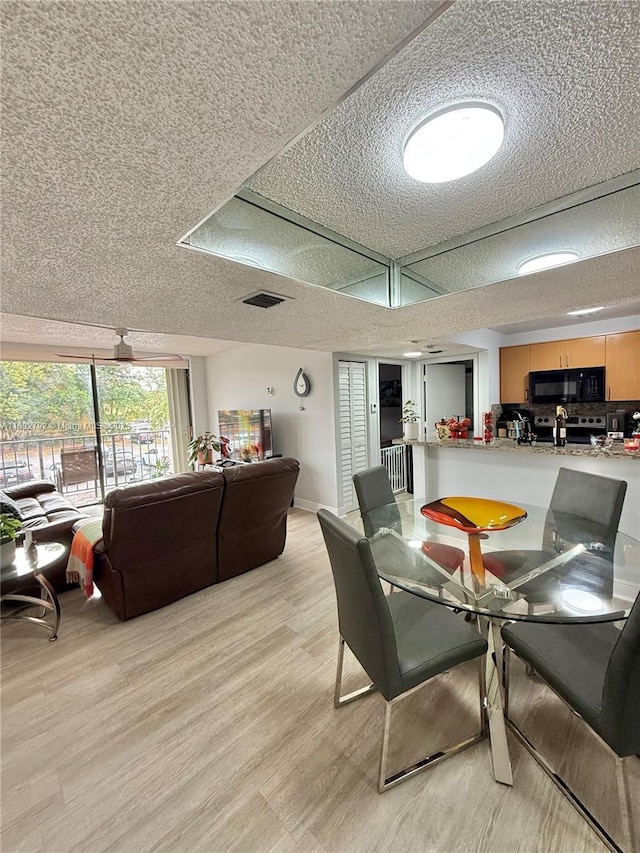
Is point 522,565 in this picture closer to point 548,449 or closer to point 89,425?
point 548,449

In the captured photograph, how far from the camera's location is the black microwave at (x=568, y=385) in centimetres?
429

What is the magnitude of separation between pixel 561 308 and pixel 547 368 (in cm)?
256

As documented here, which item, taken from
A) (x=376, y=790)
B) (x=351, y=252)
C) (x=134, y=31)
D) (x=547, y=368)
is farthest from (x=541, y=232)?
(x=547, y=368)

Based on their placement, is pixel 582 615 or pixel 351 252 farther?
pixel 351 252

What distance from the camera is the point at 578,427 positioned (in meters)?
4.62

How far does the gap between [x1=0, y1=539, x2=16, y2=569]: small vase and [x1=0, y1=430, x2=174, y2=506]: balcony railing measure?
356 cm

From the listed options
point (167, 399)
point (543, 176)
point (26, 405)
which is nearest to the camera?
point (543, 176)

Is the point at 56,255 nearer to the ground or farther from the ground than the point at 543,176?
nearer to the ground

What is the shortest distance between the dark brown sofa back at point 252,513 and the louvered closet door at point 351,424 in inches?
57.2

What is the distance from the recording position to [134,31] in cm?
58

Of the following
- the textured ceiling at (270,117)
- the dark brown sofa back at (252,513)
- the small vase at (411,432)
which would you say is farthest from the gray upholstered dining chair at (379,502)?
the textured ceiling at (270,117)

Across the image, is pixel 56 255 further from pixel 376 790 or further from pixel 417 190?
pixel 376 790

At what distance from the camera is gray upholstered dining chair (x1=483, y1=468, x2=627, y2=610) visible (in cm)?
165

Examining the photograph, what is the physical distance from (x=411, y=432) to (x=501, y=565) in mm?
2065
